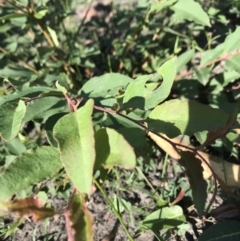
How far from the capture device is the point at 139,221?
1.43m

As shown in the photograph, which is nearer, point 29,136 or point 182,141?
Answer: point 182,141

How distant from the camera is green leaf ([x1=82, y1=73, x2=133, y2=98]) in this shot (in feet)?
4.12

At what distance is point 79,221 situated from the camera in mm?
797

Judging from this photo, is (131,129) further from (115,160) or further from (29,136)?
(29,136)

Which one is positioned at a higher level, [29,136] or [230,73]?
[230,73]

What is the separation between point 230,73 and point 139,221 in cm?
64

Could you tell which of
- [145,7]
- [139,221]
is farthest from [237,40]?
[139,221]

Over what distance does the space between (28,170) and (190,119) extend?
348 mm

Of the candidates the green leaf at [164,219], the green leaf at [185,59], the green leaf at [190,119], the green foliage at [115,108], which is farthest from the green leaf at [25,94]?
the green leaf at [185,59]

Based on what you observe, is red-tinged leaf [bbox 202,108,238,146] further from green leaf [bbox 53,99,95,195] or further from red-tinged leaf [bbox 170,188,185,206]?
red-tinged leaf [bbox 170,188,185,206]

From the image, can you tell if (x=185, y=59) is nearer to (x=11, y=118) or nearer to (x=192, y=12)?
(x=192, y=12)

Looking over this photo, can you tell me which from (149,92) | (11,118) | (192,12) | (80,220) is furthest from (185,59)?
(80,220)

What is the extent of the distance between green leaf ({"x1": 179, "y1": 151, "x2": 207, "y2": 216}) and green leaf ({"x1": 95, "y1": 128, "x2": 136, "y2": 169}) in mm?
226

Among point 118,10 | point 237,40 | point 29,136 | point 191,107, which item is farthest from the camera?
point 118,10
